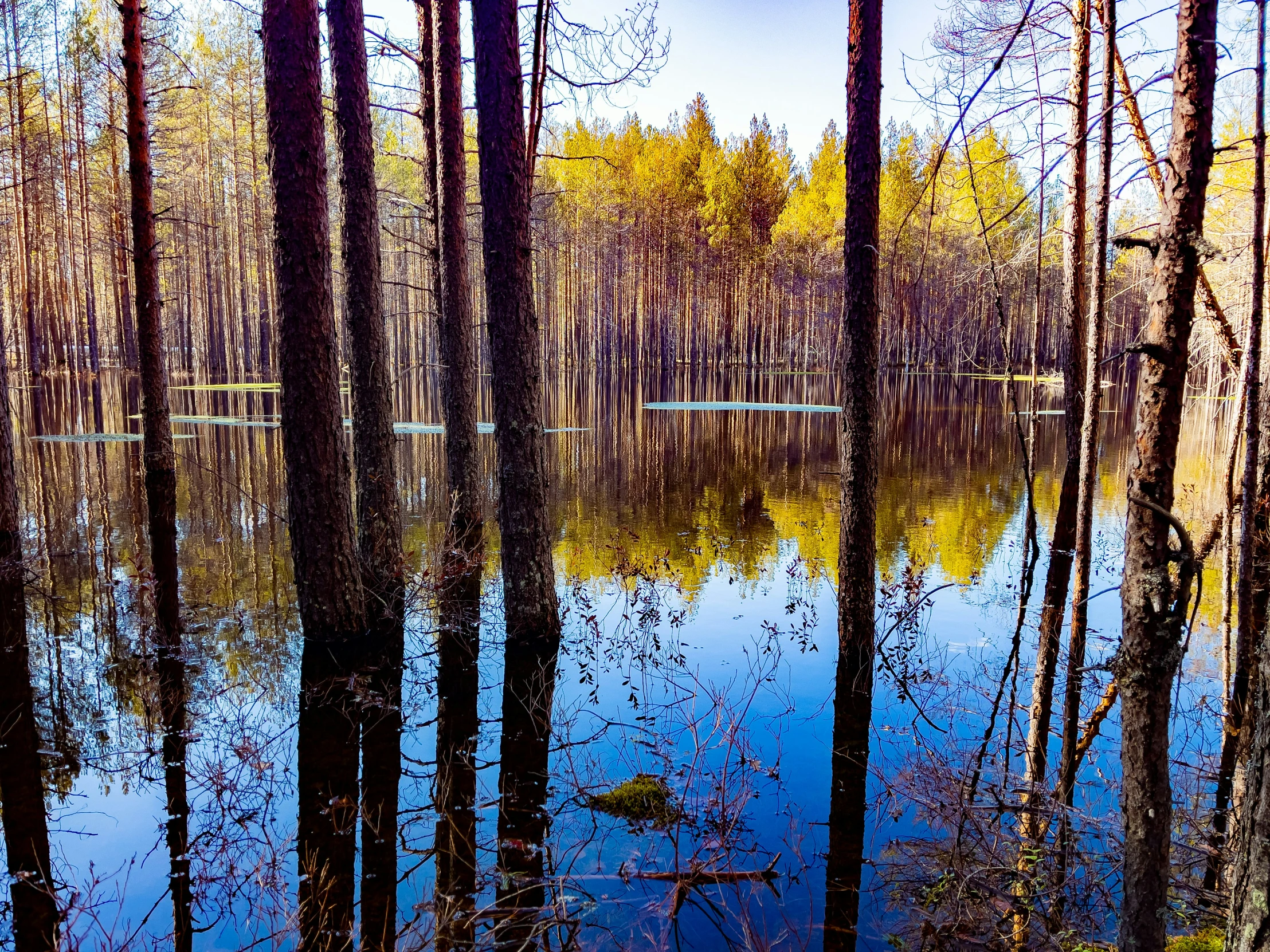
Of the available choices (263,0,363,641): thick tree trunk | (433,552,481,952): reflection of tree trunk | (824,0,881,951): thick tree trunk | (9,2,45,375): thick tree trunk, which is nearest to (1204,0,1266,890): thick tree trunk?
(824,0,881,951): thick tree trunk

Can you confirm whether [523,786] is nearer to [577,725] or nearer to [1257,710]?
[577,725]

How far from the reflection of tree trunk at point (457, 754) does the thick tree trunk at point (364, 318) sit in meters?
0.67

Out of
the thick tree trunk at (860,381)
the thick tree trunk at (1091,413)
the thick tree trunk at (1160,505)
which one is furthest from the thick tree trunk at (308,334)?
the thick tree trunk at (1091,413)

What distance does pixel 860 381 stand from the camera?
589 centimetres

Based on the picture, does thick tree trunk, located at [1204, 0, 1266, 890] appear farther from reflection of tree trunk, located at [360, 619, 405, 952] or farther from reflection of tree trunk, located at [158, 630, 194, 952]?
reflection of tree trunk, located at [158, 630, 194, 952]

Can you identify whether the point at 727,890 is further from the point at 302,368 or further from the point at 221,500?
the point at 221,500

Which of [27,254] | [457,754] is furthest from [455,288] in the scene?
[27,254]

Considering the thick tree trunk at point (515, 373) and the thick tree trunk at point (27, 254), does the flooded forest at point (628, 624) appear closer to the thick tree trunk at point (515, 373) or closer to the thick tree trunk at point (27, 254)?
the thick tree trunk at point (515, 373)

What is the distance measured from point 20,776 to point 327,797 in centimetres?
171

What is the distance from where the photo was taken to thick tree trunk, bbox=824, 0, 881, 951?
18.5ft

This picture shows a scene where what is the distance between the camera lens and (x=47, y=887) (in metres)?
3.17

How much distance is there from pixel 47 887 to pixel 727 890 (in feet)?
9.37

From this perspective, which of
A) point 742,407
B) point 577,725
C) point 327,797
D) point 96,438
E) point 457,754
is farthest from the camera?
point 742,407

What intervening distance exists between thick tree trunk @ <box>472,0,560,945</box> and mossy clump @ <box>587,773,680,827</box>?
0.95 m
